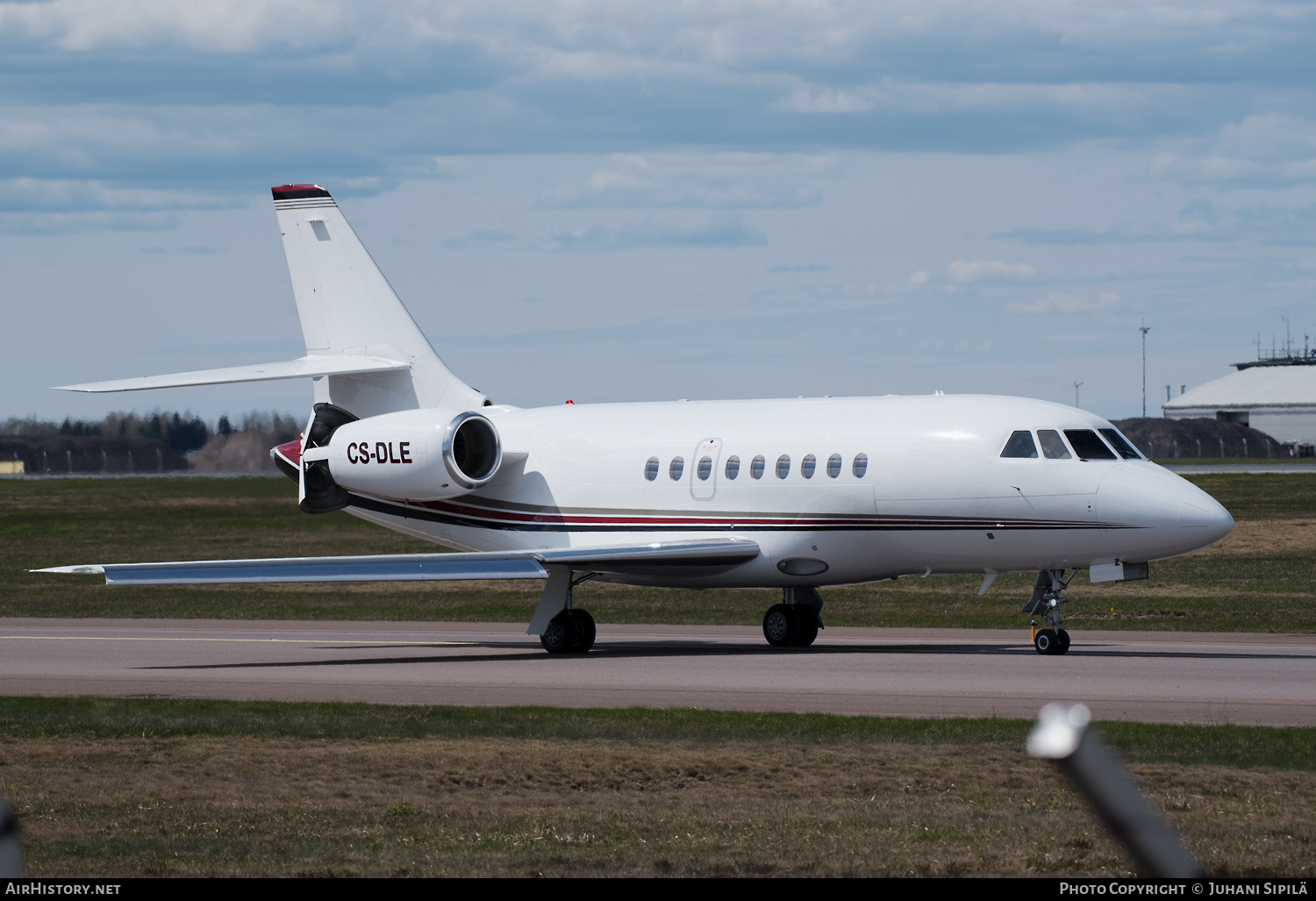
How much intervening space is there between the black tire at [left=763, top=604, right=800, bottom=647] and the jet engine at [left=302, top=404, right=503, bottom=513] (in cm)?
579

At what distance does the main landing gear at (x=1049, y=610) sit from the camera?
77.2ft

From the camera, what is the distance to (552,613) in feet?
87.7

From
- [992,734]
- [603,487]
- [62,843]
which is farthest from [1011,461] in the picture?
[62,843]

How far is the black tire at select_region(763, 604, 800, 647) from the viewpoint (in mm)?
26891

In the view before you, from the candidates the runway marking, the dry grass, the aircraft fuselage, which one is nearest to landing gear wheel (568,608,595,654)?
the aircraft fuselage

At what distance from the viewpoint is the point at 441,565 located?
25.1 meters

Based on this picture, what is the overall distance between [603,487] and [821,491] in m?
4.49

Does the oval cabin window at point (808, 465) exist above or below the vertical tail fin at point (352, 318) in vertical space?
below

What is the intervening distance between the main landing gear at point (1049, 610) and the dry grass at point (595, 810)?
9425mm

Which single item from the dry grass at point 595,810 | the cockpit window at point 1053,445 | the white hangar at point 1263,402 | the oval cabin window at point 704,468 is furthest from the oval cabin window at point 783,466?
the white hangar at point 1263,402

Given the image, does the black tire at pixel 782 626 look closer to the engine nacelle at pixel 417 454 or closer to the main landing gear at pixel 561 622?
the main landing gear at pixel 561 622

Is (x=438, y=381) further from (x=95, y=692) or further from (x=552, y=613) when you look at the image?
(x=95, y=692)

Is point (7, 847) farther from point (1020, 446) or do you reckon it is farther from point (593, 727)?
point (1020, 446)

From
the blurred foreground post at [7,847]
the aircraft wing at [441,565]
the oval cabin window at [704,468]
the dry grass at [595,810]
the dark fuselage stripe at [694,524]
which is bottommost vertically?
the dry grass at [595,810]
